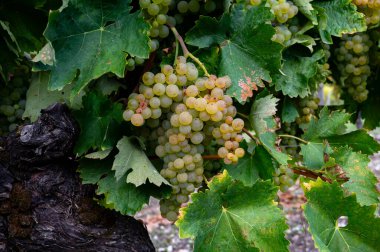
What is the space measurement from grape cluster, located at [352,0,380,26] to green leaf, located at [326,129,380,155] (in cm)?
28

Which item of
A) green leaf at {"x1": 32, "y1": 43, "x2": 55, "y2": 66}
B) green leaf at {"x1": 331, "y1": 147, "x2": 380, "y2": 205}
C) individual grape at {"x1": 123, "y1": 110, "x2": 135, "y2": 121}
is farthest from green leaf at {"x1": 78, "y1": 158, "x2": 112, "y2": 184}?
green leaf at {"x1": 331, "y1": 147, "x2": 380, "y2": 205}

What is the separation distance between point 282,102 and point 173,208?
1.46 ft

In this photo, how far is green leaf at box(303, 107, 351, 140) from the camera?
4.08ft

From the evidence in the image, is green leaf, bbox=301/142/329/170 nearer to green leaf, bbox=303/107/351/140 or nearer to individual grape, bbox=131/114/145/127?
green leaf, bbox=303/107/351/140

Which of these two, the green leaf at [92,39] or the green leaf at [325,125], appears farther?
the green leaf at [325,125]

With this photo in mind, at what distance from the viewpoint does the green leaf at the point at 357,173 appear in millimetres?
1191

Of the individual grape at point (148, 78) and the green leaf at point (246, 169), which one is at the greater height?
the individual grape at point (148, 78)

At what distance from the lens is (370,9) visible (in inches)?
50.0

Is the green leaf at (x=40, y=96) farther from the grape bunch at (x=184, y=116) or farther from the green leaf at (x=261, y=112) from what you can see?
the green leaf at (x=261, y=112)

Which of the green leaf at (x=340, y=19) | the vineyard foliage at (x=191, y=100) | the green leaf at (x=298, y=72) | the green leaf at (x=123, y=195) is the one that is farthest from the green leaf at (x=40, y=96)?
the green leaf at (x=340, y=19)

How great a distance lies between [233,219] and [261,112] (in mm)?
241

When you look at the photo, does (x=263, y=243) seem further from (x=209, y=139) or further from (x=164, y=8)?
(x=164, y=8)

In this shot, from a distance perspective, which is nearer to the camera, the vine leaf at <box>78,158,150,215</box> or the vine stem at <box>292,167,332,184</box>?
the vine leaf at <box>78,158,150,215</box>

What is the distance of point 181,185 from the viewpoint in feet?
3.34
